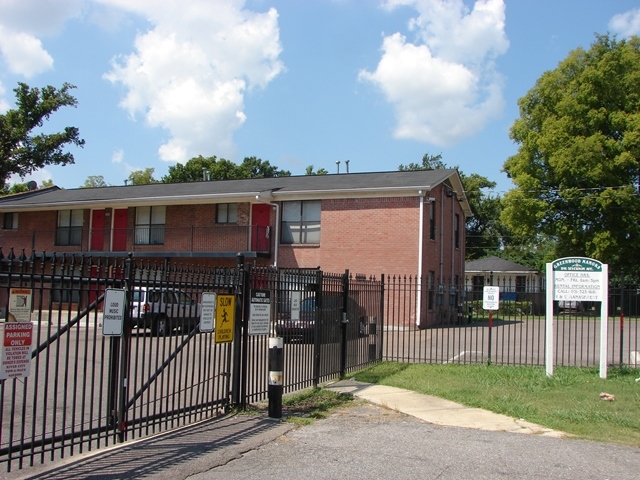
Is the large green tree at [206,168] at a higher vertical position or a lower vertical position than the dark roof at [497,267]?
higher

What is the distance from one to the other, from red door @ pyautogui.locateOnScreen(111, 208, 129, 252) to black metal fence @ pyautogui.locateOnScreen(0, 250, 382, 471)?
1821 cm

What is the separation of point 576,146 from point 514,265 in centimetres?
1748

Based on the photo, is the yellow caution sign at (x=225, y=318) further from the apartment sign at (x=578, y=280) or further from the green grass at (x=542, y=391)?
the apartment sign at (x=578, y=280)

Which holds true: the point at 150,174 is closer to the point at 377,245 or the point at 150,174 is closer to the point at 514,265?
the point at 514,265

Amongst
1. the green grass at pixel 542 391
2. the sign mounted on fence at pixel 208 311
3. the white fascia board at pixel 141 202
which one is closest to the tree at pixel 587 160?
the white fascia board at pixel 141 202

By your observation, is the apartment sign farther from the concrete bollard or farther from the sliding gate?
the sliding gate

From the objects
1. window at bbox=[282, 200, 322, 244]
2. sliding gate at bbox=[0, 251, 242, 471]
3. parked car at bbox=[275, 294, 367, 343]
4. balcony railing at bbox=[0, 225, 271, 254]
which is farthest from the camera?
balcony railing at bbox=[0, 225, 271, 254]

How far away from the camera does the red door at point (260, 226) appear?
2664 centimetres

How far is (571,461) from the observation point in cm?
653

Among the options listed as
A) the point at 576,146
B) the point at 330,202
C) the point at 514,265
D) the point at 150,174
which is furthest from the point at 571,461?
the point at 150,174

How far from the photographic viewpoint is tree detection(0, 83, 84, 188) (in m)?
36.1

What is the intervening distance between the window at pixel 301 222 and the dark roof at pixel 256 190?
459mm

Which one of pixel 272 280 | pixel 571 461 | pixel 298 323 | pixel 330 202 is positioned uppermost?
pixel 330 202

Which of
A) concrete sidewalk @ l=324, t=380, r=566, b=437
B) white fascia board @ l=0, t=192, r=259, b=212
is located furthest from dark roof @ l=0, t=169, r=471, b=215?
concrete sidewalk @ l=324, t=380, r=566, b=437
